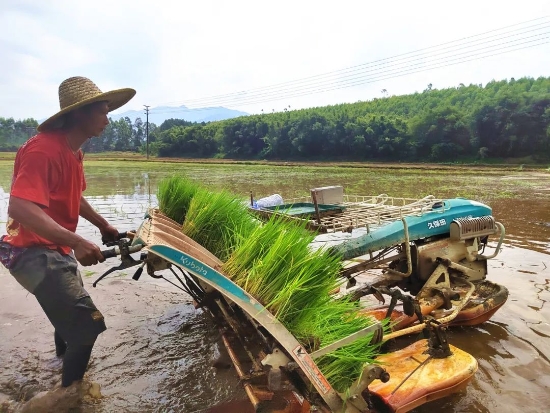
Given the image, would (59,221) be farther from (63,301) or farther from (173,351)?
(173,351)

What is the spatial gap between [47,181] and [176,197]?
1.66 metres

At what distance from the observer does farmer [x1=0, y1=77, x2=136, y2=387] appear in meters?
2.39

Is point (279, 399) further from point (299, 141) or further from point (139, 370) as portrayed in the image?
point (299, 141)

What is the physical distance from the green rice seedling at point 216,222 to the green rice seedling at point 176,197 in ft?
1.39

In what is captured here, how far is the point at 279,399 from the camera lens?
8.17 feet

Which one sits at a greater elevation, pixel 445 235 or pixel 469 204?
pixel 469 204

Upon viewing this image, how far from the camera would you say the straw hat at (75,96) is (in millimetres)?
2646

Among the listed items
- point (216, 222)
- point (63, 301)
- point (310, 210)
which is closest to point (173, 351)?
point (216, 222)

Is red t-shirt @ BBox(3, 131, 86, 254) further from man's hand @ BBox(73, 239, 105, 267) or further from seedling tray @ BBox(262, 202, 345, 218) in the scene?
seedling tray @ BBox(262, 202, 345, 218)

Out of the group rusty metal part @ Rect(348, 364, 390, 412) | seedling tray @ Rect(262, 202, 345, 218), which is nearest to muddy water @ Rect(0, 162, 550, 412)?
rusty metal part @ Rect(348, 364, 390, 412)

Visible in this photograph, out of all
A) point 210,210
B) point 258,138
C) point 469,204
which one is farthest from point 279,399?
point 258,138

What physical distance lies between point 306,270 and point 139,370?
197cm

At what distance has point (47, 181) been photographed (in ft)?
8.13

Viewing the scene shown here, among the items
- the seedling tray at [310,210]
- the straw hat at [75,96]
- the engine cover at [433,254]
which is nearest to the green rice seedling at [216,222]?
the seedling tray at [310,210]
